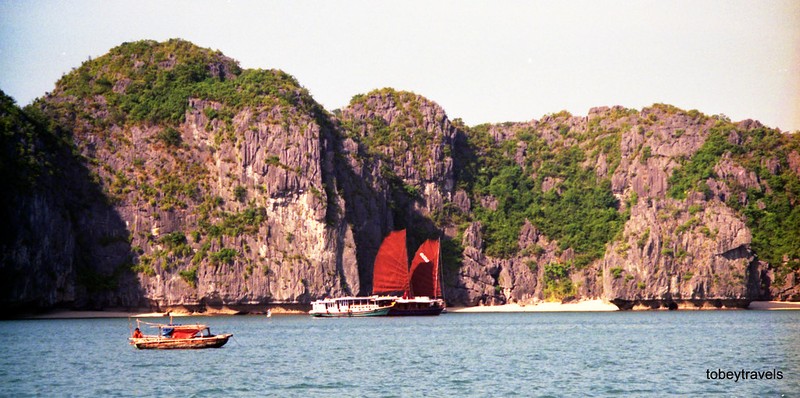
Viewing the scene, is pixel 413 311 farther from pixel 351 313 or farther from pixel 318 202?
pixel 318 202

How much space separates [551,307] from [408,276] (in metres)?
27.3

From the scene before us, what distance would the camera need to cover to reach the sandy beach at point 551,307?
144 m

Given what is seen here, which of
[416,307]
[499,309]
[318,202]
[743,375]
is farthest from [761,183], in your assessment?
[743,375]

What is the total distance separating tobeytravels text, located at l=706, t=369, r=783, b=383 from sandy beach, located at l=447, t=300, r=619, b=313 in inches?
3538

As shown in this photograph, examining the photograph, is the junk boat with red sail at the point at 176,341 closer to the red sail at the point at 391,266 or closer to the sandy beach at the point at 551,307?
the red sail at the point at 391,266

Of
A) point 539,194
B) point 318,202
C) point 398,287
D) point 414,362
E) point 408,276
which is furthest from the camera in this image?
point 539,194

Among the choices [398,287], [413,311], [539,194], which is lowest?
[413,311]

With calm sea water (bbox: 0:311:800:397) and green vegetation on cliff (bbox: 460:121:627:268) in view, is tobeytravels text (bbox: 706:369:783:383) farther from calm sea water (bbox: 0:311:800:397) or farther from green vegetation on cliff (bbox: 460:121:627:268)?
green vegetation on cliff (bbox: 460:121:627:268)

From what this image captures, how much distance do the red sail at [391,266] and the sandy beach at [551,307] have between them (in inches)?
745

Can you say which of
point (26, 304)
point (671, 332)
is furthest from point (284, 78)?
point (671, 332)

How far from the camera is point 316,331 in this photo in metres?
91.9

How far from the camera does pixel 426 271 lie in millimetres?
130875

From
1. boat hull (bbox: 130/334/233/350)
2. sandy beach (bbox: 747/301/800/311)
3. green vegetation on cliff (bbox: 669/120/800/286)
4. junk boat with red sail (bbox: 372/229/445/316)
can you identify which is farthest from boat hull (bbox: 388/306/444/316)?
boat hull (bbox: 130/334/233/350)

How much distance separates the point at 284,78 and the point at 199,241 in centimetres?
3161
